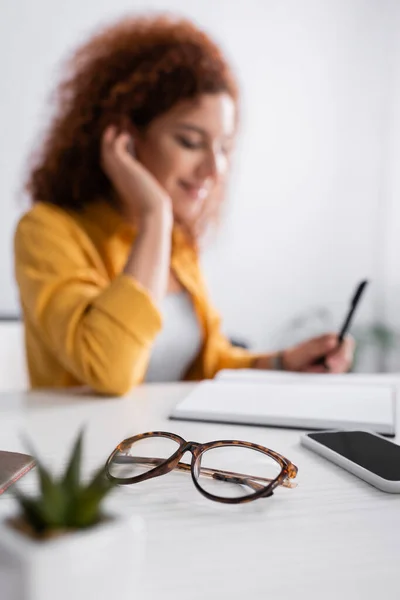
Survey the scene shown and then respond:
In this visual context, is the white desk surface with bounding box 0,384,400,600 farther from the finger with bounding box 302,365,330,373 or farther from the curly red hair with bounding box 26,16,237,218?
the curly red hair with bounding box 26,16,237,218

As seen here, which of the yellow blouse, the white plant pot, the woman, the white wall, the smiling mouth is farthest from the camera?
the white wall

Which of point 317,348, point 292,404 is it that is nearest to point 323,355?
point 317,348

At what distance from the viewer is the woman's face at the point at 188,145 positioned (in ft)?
3.51

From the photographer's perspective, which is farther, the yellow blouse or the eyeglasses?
the yellow blouse

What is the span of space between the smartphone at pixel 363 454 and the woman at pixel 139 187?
413 mm

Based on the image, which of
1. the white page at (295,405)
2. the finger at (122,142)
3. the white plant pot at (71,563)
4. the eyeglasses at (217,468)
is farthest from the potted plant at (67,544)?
the finger at (122,142)

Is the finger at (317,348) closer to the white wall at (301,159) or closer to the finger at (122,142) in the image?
the finger at (122,142)

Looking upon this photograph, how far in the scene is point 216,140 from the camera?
1.09m

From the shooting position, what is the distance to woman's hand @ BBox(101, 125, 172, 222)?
95 cm

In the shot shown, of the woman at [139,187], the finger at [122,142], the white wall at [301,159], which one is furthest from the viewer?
the white wall at [301,159]

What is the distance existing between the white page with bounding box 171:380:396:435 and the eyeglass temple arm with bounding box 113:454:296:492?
173 millimetres

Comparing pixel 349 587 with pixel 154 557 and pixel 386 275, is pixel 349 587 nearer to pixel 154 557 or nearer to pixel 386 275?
pixel 154 557

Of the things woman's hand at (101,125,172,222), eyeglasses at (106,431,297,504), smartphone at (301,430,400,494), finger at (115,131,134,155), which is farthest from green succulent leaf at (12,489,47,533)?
finger at (115,131,134,155)

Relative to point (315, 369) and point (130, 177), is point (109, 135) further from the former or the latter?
point (315, 369)
